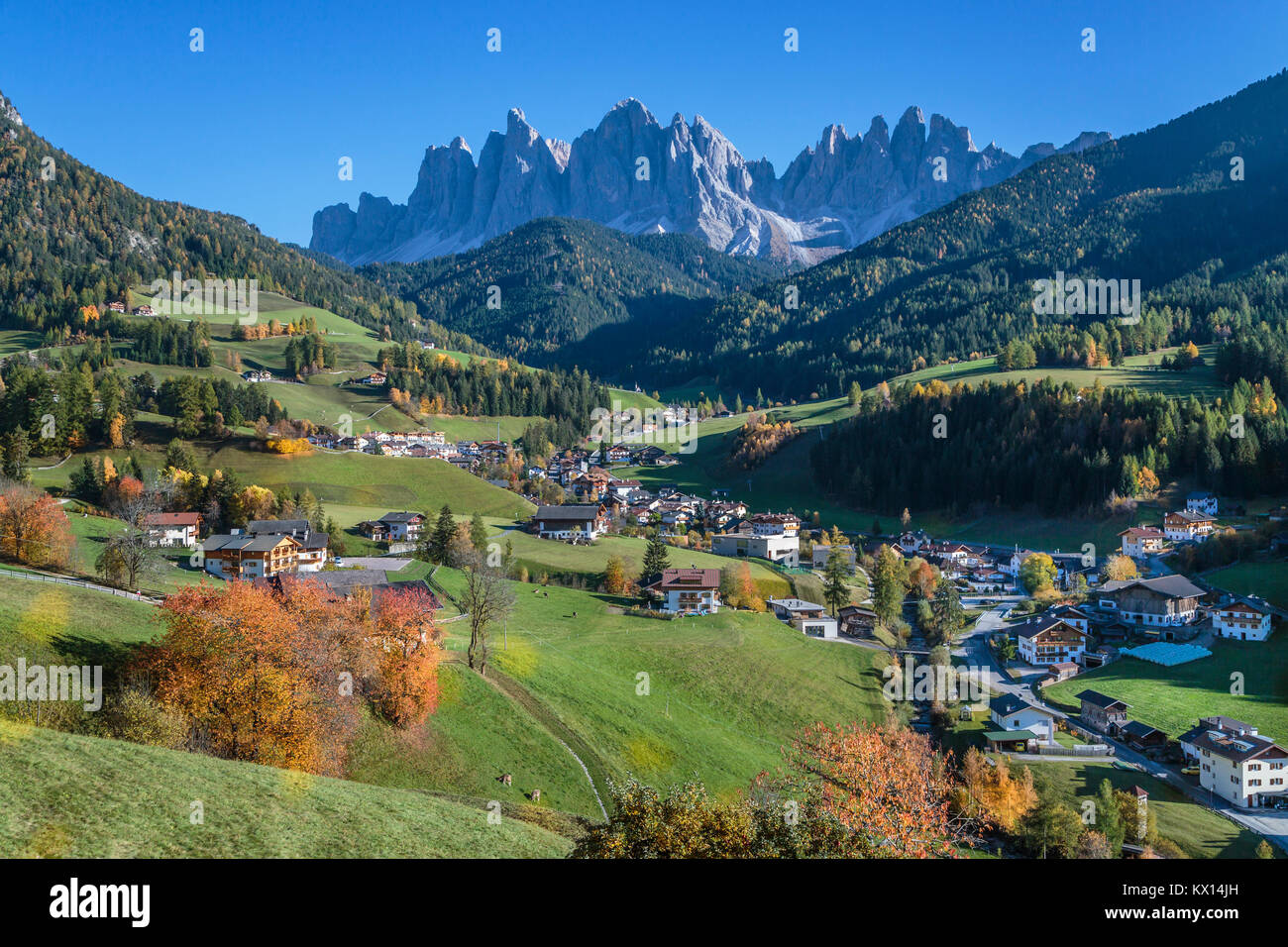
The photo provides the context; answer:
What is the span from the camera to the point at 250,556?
7731cm

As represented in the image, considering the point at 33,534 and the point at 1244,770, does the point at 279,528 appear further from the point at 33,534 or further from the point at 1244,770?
the point at 1244,770

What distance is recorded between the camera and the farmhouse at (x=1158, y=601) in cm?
7831

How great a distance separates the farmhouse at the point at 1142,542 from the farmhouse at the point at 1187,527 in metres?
1.32

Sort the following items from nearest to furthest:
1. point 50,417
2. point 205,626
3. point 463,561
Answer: point 205,626 → point 463,561 → point 50,417

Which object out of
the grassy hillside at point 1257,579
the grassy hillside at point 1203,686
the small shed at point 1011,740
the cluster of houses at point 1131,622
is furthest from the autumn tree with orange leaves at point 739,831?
the grassy hillside at point 1257,579

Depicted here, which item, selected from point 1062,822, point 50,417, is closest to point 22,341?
point 50,417

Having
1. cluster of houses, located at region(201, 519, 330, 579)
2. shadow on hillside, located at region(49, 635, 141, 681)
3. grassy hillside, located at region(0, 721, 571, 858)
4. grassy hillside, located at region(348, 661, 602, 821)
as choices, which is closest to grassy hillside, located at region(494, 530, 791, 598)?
cluster of houses, located at region(201, 519, 330, 579)

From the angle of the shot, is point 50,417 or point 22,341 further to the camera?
point 22,341

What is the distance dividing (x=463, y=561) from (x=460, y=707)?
43.2 metres

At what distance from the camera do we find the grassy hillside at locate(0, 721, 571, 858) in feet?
57.2

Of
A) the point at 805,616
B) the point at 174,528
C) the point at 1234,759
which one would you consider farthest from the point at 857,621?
the point at 174,528
